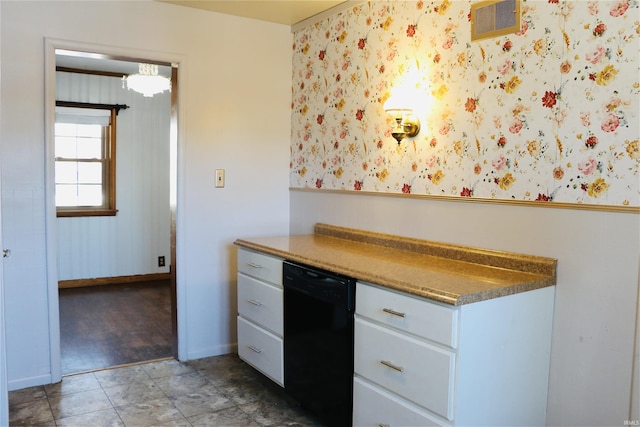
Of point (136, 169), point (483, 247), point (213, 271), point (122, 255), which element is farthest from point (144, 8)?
point (122, 255)

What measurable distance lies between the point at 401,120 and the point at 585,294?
1.20 metres

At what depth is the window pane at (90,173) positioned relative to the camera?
5566mm

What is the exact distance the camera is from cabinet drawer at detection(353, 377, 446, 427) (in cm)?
190

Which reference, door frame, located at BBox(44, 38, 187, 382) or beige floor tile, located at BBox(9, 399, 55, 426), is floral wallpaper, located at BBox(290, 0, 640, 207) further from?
beige floor tile, located at BBox(9, 399, 55, 426)

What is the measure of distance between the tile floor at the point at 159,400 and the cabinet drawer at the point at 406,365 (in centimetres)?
70

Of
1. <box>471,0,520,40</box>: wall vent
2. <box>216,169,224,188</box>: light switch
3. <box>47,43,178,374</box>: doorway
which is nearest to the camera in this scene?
<box>471,0,520,40</box>: wall vent

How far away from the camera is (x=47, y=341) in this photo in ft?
9.77

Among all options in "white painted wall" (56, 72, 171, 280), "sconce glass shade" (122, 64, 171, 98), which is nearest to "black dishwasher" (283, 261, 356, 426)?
"sconce glass shade" (122, 64, 171, 98)

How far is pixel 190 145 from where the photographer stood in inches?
131

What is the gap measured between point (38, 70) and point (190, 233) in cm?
128

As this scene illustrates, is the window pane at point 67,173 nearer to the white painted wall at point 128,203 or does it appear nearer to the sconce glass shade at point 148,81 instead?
the white painted wall at point 128,203

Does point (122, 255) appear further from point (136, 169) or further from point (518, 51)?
point (518, 51)

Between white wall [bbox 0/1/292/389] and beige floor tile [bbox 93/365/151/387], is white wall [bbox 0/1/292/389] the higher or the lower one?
the higher one

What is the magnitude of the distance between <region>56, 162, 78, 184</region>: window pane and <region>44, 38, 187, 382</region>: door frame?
2725mm
